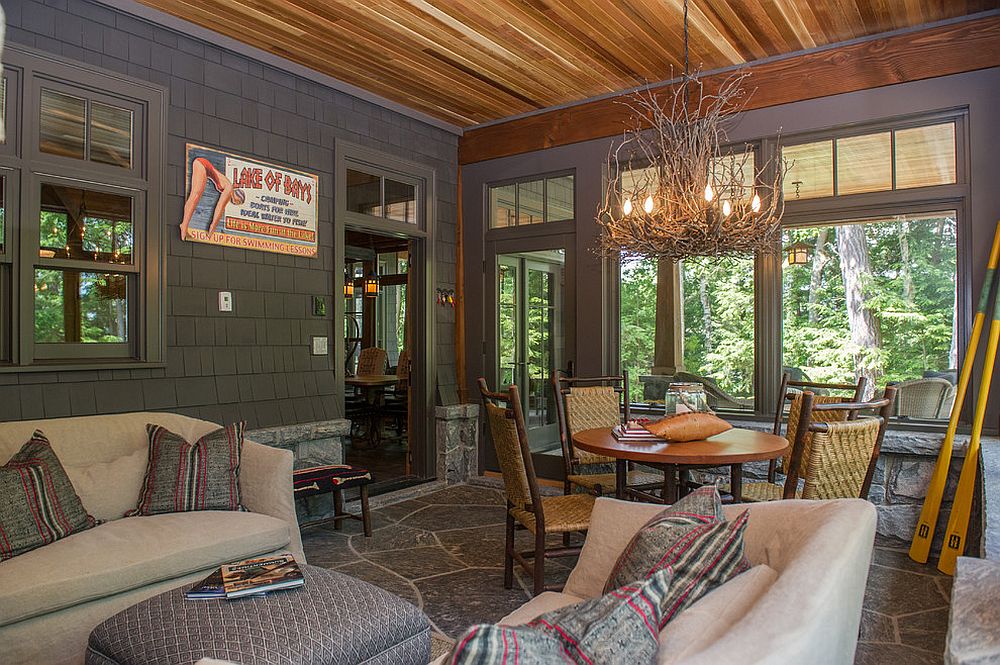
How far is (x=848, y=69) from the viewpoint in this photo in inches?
181

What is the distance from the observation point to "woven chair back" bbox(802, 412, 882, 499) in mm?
2822

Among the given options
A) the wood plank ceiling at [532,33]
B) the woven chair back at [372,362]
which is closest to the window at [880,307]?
the wood plank ceiling at [532,33]

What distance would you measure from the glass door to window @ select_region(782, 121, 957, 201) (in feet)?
6.51

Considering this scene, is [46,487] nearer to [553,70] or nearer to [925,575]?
[553,70]

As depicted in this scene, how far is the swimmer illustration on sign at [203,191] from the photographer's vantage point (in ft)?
14.1

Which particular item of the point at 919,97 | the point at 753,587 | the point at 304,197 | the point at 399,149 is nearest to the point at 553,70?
the point at 399,149

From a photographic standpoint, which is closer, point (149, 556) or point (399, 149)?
point (149, 556)

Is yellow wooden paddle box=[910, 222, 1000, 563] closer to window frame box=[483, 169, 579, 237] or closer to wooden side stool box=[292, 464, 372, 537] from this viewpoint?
window frame box=[483, 169, 579, 237]

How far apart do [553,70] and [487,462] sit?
130 inches

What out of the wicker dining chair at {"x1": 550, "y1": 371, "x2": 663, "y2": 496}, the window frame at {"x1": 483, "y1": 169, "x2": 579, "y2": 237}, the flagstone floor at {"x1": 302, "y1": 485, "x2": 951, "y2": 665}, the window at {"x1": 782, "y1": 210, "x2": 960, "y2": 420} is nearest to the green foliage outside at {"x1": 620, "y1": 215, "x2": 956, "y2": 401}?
the window at {"x1": 782, "y1": 210, "x2": 960, "y2": 420}

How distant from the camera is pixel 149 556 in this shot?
2.82 metres

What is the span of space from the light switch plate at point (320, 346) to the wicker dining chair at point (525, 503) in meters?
1.94

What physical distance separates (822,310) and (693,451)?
2.11 m

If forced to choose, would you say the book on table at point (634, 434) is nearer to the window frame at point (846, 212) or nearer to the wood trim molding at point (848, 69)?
the window frame at point (846, 212)
